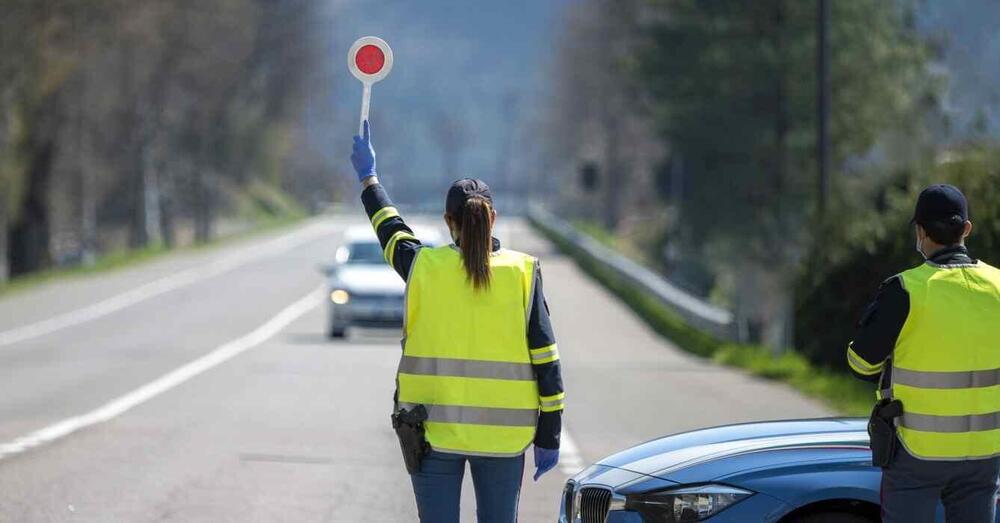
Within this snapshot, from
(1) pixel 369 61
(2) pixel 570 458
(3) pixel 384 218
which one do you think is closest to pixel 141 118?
(2) pixel 570 458

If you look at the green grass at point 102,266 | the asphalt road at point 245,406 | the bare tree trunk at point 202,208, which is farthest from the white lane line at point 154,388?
the bare tree trunk at point 202,208

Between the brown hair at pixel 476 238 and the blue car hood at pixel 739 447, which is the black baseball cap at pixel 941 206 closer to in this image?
the blue car hood at pixel 739 447

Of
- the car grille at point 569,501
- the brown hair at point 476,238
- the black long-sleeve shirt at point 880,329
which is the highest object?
the brown hair at point 476,238

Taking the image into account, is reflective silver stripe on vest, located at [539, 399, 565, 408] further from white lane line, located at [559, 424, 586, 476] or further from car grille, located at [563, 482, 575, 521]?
white lane line, located at [559, 424, 586, 476]

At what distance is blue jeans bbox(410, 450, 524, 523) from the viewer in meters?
6.41

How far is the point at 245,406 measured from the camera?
18609mm

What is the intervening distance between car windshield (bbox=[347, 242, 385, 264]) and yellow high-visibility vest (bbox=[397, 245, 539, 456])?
81.1 feet

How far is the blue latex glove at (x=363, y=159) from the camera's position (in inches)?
271

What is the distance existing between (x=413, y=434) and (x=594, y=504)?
1.50m

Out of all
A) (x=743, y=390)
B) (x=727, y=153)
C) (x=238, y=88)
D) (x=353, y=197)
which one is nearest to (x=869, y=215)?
(x=743, y=390)

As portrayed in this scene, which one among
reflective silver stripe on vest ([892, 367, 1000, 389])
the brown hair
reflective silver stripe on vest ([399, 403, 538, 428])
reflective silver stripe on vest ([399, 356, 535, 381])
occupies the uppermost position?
the brown hair

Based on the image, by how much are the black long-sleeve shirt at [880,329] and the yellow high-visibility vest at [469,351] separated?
43.2 inches

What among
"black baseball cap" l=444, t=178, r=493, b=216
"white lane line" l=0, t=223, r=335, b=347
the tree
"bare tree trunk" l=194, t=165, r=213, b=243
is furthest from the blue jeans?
"bare tree trunk" l=194, t=165, r=213, b=243

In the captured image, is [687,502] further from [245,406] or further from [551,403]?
[245,406]
